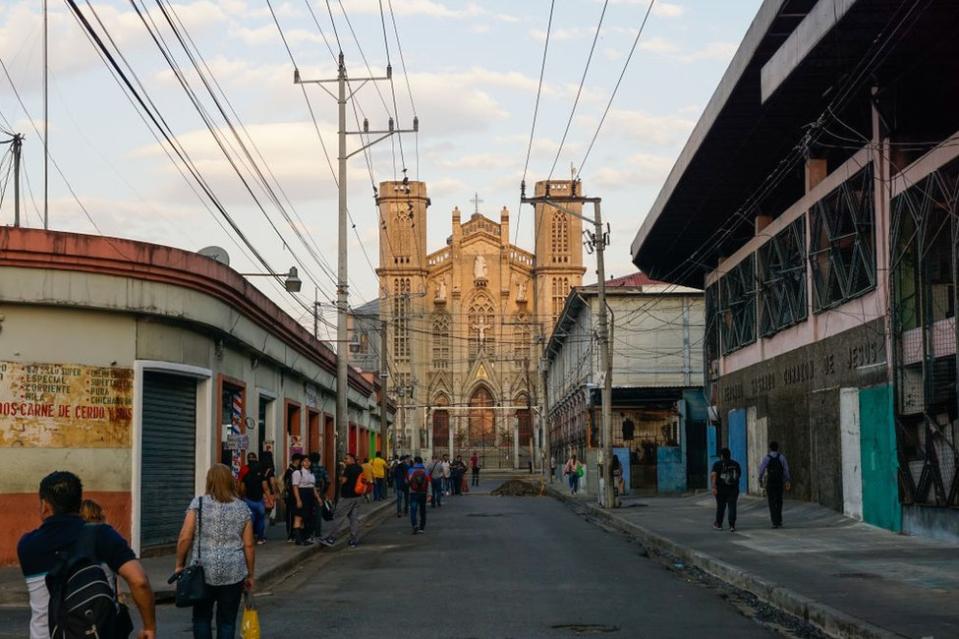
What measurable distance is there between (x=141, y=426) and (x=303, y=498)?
379 centimetres

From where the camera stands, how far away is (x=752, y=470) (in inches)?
1480

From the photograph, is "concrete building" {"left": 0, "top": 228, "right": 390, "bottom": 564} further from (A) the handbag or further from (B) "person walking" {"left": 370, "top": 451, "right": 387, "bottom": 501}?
(B) "person walking" {"left": 370, "top": 451, "right": 387, "bottom": 501}

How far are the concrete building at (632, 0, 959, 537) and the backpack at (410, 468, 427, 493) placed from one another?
27.6 ft

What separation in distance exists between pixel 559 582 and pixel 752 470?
21.4 meters

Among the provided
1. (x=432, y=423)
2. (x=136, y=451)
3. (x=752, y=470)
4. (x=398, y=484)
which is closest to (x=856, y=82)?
(x=136, y=451)

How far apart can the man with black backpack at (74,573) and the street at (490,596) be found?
6.06 meters

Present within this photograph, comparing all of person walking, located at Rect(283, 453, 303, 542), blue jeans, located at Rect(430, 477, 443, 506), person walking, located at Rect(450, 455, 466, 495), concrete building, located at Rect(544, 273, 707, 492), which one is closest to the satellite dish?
person walking, located at Rect(283, 453, 303, 542)

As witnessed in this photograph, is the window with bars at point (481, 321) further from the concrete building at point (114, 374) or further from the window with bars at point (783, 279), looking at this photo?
the concrete building at point (114, 374)

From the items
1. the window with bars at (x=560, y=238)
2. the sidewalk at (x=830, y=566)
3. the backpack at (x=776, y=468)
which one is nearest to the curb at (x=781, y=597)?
the sidewalk at (x=830, y=566)

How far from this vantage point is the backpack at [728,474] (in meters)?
24.7

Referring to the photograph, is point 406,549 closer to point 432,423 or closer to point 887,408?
point 887,408

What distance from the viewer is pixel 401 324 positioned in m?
111

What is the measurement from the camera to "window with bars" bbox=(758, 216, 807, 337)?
30.8 meters

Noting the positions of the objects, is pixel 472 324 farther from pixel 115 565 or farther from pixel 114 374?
pixel 115 565
